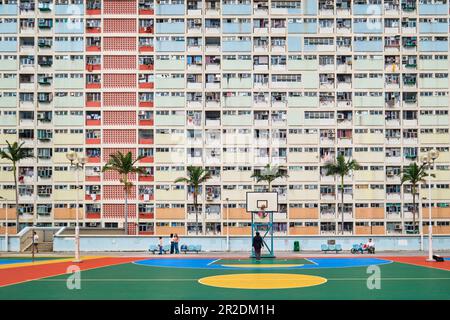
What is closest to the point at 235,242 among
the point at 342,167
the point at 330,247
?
the point at 330,247

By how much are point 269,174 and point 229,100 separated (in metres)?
12.7

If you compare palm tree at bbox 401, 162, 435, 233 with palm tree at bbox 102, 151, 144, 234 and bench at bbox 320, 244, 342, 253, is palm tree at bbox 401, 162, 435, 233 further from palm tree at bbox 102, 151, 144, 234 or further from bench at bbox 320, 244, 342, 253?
palm tree at bbox 102, 151, 144, 234

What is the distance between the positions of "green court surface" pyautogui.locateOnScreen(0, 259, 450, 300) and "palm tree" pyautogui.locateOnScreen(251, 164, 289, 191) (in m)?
45.9

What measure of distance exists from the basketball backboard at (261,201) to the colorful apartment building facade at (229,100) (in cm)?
3532

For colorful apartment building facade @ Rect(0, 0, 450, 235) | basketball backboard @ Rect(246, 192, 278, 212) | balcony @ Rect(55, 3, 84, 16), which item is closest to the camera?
basketball backboard @ Rect(246, 192, 278, 212)

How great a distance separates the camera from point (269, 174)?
83.2 meters

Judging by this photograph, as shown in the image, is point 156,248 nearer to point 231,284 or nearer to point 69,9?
point 231,284

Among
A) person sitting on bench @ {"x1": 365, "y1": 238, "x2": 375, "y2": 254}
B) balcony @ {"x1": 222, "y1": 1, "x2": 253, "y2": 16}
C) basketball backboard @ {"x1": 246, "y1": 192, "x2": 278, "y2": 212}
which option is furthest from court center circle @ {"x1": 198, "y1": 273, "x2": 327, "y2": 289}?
balcony @ {"x1": 222, "y1": 1, "x2": 253, "y2": 16}

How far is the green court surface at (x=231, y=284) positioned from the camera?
22.0m

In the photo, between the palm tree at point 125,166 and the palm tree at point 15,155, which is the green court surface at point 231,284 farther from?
the palm tree at point 15,155

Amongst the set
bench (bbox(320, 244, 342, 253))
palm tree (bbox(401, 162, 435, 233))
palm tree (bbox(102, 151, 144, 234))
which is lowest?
bench (bbox(320, 244, 342, 253))

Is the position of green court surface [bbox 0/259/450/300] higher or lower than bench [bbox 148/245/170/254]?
higher

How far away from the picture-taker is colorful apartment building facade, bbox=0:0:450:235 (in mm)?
86250

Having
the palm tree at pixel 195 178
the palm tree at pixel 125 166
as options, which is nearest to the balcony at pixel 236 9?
the palm tree at pixel 195 178
